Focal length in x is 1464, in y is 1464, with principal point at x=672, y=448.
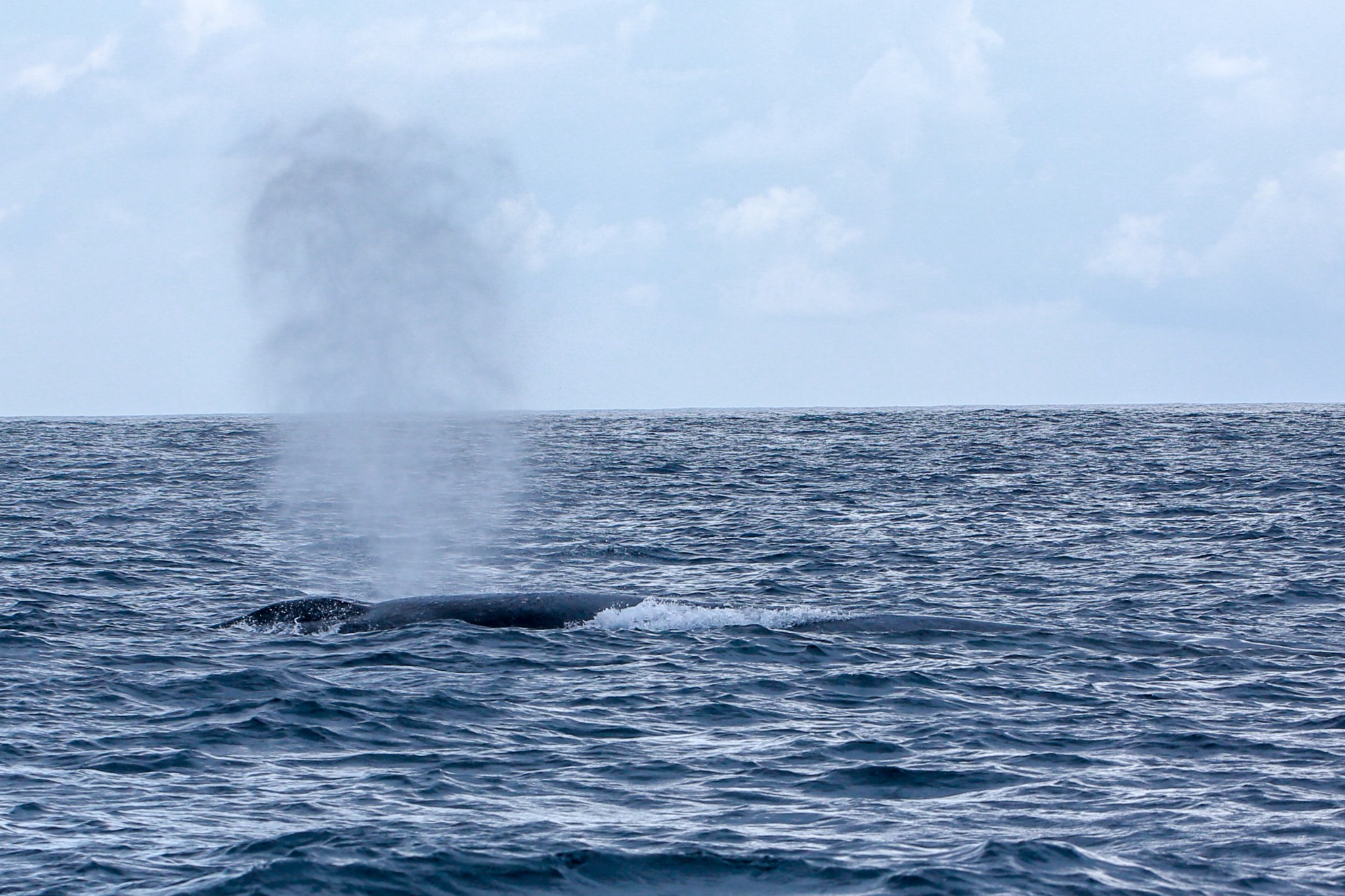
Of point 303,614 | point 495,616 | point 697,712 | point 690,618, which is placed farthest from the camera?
point 690,618

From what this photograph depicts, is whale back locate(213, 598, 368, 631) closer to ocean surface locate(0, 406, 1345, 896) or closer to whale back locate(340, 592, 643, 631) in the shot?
whale back locate(340, 592, 643, 631)

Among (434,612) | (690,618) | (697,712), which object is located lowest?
(697,712)

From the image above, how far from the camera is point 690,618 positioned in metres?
22.1

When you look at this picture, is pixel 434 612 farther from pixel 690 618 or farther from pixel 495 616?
pixel 690 618

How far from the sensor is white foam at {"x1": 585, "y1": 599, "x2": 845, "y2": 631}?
2177 cm

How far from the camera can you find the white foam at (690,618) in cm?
2177

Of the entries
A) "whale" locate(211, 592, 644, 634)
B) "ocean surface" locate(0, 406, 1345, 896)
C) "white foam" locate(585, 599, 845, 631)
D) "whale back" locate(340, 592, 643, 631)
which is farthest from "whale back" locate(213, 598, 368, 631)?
"white foam" locate(585, 599, 845, 631)

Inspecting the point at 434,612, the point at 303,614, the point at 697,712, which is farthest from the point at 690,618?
the point at 697,712

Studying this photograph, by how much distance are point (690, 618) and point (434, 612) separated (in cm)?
385

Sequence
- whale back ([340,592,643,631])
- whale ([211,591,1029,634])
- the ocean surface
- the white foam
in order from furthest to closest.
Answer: the white foam, whale back ([340,592,643,631]), whale ([211,591,1029,634]), the ocean surface

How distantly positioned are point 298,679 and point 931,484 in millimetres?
35658

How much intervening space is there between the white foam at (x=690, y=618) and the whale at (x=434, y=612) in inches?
10.0

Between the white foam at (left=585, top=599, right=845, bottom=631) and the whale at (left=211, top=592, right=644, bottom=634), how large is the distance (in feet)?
0.83

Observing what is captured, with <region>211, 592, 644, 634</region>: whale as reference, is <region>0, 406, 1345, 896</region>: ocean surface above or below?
below
